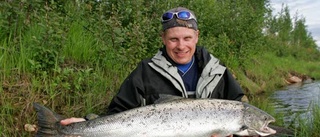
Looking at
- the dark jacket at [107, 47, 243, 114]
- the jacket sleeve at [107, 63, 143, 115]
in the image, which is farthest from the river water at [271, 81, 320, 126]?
the jacket sleeve at [107, 63, 143, 115]

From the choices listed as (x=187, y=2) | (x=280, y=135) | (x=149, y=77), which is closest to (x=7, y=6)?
(x=149, y=77)

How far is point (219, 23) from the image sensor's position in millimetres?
13438

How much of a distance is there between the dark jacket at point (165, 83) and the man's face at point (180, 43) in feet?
0.34

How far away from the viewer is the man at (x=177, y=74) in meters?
3.62

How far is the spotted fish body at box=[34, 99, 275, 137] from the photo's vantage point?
2990mm

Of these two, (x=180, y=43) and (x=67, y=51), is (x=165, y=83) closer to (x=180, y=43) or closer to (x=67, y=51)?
(x=180, y=43)

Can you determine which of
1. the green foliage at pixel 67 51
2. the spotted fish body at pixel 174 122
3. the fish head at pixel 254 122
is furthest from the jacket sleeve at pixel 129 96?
the green foliage at pixel 67 51

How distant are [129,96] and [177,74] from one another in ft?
1.75

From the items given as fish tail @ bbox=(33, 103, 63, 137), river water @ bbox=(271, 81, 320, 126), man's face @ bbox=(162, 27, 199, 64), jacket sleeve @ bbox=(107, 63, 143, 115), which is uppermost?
man's face @ bbox=(162, 27, 199, 64)

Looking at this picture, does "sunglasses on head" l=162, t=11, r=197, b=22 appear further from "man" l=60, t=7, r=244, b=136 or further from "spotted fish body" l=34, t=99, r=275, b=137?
"spotted fish body" l=34, t=99, r=275, b=137

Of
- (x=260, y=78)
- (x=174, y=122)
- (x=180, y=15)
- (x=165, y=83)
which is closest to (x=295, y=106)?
(x=260, y=78)

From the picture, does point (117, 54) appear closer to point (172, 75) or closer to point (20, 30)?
point (20, 30)

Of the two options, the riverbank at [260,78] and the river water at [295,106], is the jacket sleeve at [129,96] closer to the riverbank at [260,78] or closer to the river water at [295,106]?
the river water at [295,106]

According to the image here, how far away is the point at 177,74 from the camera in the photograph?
3631mm
